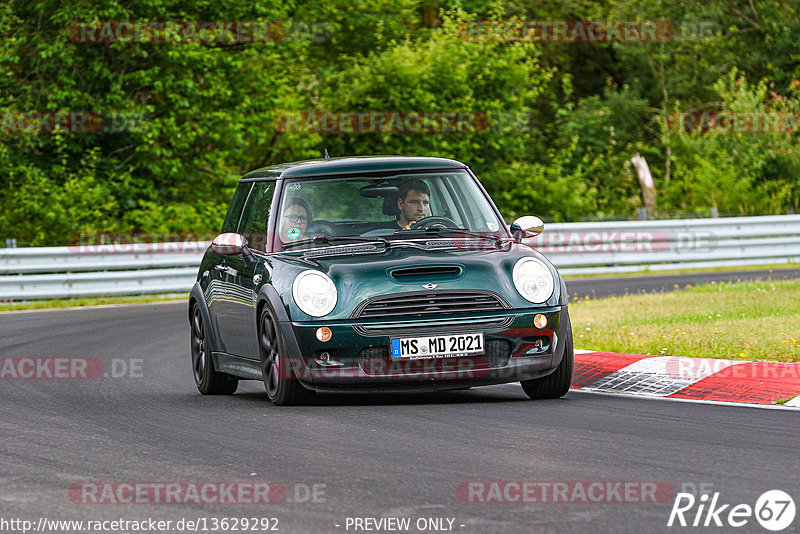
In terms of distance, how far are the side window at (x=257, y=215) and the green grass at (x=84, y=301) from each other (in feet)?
36.6

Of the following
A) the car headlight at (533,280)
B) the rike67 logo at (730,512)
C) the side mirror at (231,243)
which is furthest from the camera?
the side mirror at (231,243)

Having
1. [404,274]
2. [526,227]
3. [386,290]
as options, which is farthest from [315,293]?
[526,227]

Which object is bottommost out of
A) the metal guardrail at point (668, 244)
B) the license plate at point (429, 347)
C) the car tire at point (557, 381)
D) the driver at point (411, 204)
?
the metal guardrail at point (668, 244)

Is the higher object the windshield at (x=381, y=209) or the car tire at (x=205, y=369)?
the windshield at (x=381, y=209)

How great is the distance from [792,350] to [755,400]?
1426 mm

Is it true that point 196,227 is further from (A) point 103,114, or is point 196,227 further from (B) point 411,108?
(B) point 411,108

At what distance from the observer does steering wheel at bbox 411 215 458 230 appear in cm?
939

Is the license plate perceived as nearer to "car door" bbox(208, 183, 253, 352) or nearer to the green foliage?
"car door" bbox(208, 183, 253, 352)

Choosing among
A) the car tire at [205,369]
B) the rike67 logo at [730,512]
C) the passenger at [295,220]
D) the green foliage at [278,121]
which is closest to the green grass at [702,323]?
the passenger at [295,220]

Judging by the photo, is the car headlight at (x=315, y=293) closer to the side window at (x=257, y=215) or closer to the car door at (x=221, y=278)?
the side window at (x=257, y=215)

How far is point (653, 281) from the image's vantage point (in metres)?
21.5

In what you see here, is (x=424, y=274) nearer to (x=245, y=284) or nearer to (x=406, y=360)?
(x=406, y=360)

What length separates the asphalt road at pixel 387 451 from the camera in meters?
5.40

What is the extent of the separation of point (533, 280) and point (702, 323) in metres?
4.14
